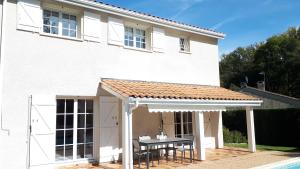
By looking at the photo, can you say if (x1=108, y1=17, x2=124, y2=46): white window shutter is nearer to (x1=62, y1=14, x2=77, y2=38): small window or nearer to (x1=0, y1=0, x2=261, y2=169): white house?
(x1=0, y1=0, x2=261, y2=169): white house

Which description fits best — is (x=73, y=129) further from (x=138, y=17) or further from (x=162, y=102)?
(x=138, y=17)

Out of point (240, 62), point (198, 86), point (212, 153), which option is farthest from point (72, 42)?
point (240, 62)

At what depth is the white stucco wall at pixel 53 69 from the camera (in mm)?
14609

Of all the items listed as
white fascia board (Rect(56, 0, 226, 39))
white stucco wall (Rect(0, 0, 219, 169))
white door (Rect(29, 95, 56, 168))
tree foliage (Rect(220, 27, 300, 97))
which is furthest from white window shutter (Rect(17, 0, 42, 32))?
tree foliage (Rect(220, 27, 300, 97))

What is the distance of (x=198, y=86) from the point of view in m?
23.0

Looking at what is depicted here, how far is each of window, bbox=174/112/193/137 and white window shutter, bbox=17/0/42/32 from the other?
1181 cm

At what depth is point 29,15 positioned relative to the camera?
1551cm

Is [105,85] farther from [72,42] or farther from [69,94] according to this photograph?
[72,42]

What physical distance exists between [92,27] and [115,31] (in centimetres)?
164

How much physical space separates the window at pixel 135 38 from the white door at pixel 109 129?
14.9 ft

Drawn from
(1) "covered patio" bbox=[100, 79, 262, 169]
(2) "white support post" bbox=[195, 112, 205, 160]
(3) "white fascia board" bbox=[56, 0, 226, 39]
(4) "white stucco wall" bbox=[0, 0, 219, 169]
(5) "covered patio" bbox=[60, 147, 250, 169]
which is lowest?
(5) "covered patio" bbox=[60, 147, 250, 169]

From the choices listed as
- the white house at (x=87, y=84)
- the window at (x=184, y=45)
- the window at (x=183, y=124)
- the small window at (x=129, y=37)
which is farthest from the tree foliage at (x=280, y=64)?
the small window at (x=129, y=37)

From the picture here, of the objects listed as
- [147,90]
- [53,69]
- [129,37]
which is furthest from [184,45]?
[53,69]

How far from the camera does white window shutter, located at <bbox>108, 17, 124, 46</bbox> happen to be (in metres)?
18.6
